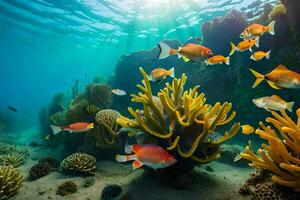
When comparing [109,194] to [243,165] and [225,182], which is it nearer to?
[225,182]

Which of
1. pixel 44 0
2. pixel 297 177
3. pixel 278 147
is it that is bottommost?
pixel 297 177

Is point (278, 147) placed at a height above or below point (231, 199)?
above

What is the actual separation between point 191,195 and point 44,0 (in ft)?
72.6

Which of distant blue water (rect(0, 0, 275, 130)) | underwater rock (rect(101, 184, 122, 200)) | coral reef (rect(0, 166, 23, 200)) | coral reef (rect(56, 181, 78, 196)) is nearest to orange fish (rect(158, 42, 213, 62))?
underwater rock (rect(101, 184, 122, 200))

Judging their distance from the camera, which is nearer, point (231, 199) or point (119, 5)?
point (231, 199)

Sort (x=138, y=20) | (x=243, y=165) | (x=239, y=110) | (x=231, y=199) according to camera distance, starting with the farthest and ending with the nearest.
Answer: (x=138, y=20)
(x=239, y=110)
(x=243, y=165)
(x=231, y=199)

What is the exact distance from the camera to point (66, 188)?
564 centimetres

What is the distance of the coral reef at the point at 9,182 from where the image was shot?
5.48 meters

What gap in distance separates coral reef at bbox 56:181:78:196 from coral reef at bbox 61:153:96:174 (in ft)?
2.44

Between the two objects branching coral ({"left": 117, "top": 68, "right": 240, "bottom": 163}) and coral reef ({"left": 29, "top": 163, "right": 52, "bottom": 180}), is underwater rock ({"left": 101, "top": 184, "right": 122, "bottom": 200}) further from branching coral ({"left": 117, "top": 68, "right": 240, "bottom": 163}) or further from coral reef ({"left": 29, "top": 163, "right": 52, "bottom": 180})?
coral reef ({"left": 29, "top": 163, "right": 52, "bottom": 180})

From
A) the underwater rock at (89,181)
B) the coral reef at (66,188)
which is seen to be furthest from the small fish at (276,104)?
the coral reef at (66,188)

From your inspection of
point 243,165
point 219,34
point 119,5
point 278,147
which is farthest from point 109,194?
point 119,5

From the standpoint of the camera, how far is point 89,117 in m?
8.88

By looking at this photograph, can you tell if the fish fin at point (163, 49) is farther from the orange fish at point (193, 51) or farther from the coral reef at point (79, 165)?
the coral reef at point (79, 165)
